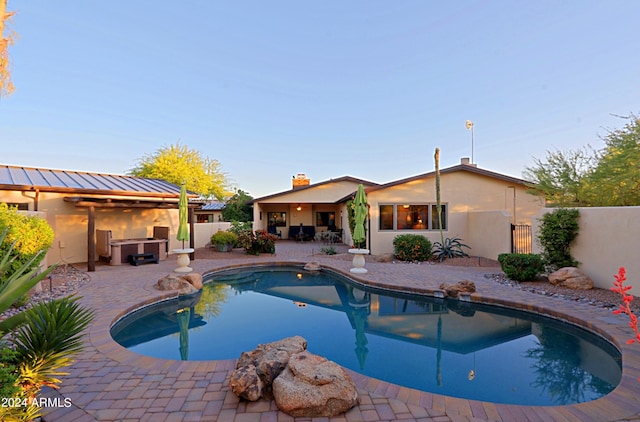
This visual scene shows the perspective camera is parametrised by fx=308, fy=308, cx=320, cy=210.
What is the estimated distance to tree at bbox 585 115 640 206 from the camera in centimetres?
782

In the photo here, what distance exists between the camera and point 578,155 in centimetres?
1077

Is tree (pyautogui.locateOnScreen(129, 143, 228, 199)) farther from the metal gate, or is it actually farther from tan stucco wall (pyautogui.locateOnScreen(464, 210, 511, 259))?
the metal gate

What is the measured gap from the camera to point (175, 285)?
782 centimetres

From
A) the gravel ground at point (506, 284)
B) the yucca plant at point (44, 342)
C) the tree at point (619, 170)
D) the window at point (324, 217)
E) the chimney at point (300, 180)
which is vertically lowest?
the gravel ground at point (506, 284)

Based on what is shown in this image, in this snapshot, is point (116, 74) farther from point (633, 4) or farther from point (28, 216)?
point (633, 4)

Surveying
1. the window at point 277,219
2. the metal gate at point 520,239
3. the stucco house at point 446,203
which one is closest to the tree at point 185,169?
the window at point 277,219

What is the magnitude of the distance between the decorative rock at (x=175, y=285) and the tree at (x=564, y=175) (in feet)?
40.1

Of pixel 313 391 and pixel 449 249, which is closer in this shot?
pixel 313 391

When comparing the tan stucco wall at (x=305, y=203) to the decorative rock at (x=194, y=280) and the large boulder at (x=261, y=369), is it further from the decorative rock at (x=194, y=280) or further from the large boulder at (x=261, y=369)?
the large boulder at (x=261, y=369)

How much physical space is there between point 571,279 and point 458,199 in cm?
638

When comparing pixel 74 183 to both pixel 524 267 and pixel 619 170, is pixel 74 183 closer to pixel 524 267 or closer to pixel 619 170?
pixel 524 267

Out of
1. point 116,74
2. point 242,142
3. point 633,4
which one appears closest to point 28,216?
point 116,74

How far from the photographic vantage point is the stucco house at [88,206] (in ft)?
33.4

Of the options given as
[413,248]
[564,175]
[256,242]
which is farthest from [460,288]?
[256,242]
